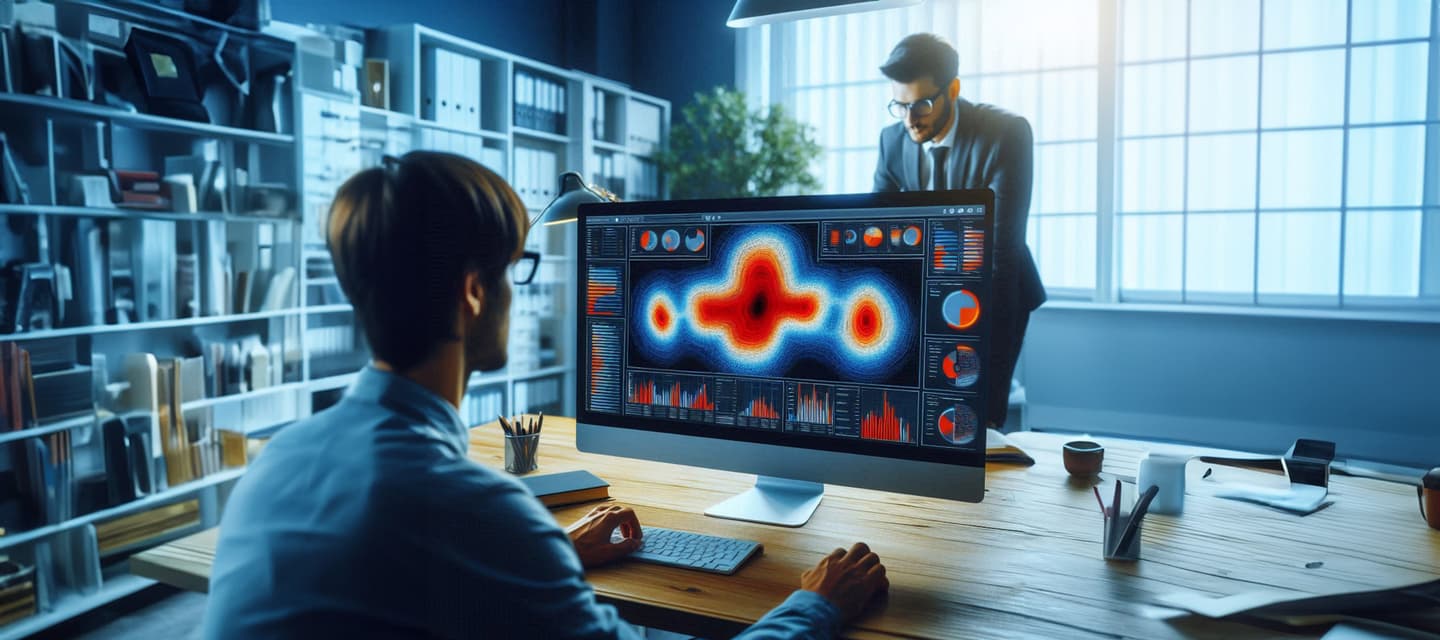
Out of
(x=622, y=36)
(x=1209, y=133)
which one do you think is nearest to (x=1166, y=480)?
A: (x=1209, y=133)

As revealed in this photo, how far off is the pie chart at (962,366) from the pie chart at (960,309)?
1.3 inches

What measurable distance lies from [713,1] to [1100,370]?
121 inches

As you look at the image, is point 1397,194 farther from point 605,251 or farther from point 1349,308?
point 605,251

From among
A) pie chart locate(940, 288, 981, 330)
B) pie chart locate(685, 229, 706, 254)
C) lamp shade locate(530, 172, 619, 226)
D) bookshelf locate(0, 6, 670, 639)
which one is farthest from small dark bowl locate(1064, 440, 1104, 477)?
bookshelf locate(0, 6, 670, 639)

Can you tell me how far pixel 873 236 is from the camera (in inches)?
48.6

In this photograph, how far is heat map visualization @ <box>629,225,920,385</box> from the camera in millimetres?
1226

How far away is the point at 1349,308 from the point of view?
4.07 m

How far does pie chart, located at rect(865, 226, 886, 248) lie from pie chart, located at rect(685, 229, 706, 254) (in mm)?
260

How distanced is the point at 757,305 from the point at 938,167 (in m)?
1.52

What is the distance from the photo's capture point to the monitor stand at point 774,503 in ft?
4.19

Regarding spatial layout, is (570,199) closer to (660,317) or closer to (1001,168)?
(660,317)

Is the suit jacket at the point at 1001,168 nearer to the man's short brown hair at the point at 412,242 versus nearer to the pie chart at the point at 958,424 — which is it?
the pie chart at the point at 958,424

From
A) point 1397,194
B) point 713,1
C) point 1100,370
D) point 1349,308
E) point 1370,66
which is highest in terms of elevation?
point 713,1

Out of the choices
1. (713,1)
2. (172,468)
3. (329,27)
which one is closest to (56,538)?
(172,468)
